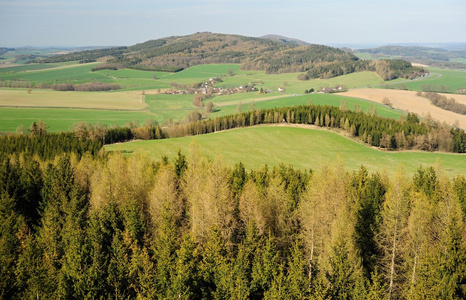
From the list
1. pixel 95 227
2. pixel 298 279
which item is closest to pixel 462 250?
pixel 298 279

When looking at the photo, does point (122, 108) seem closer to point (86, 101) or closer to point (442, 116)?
point (86, 101)

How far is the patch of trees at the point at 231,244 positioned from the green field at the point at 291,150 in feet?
131

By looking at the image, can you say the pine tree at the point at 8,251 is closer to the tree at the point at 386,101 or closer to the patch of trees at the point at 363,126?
the patch of trees at the point at 363,126

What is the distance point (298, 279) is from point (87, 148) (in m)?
71.4

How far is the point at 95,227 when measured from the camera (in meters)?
37.2

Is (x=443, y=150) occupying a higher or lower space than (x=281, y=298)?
lower

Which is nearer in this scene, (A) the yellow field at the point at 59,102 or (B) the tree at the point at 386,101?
(B) the tree at the point at 386,101

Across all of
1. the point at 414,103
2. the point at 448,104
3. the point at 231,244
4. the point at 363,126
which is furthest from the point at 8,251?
the point at 448,104

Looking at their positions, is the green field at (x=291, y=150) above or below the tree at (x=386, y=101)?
below

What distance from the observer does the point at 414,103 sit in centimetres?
16900

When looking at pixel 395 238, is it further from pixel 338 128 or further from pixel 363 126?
pixel 338 128

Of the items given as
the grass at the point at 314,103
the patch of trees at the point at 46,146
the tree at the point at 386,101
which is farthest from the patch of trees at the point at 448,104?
the patch of trees at the point at 46,146

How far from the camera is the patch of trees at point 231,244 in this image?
29.6m

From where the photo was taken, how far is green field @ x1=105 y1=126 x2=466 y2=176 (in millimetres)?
93919
